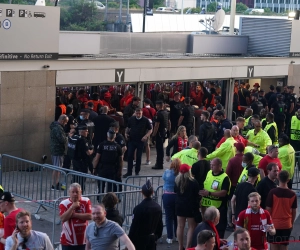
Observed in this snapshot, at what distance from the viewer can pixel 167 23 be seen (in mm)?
70938

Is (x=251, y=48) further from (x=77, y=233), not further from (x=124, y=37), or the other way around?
(x=77, y=233)

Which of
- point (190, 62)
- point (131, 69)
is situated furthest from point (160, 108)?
point (190, 62)

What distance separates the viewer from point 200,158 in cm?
1173

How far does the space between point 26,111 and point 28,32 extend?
1884 millimetres

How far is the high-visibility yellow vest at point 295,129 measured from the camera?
57.5ft

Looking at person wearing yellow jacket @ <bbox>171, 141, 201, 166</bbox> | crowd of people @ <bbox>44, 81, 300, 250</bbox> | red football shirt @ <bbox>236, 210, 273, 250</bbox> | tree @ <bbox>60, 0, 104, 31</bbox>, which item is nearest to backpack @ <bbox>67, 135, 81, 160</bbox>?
crowd of people @ <bbox>44, 81, 300, 250</bbox>

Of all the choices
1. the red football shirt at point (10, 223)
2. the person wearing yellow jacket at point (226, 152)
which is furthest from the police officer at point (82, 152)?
the red football shirt at point (10, 223)

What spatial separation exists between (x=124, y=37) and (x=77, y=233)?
526 inches

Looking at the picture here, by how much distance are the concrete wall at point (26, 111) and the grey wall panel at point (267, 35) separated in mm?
10712

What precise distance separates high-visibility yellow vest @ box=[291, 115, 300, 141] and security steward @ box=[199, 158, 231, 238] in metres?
7.00

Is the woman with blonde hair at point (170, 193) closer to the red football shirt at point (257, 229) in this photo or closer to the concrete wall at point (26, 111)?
the red football shirt at point (257, 229)

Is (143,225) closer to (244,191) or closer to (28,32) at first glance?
(244,191)

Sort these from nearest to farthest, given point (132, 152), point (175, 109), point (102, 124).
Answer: point (102, 124), point (132, 152), point (175, 109)

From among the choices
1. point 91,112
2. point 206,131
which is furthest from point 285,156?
point 91,112
